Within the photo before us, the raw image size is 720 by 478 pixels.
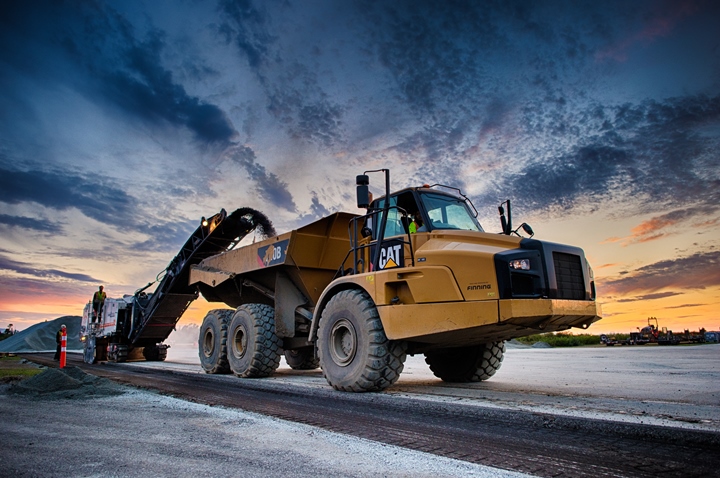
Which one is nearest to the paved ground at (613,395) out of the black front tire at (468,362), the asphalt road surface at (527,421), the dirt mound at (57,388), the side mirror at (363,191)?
the asphalt road surface at (527,421)

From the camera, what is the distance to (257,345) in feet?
32.7

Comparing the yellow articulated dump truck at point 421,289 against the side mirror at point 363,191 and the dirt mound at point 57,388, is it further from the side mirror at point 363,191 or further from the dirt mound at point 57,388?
the dirt mound at point 57,388

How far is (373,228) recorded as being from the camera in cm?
784

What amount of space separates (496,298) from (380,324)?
1.71m

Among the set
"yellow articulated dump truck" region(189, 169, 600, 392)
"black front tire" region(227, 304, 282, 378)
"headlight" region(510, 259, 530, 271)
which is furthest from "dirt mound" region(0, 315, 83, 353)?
"headlight" region(510, 259, 530, 271)

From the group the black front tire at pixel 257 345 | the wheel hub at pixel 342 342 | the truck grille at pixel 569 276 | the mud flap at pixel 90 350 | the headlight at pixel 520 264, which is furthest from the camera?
the mud flap at pixel 90 350

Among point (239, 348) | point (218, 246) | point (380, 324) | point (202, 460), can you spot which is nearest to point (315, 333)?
point (380, 324)

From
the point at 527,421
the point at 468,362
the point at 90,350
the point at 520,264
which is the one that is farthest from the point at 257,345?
the point at 90,350

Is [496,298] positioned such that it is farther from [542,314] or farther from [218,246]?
[218,246]

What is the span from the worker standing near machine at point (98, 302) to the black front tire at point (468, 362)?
15382 millimetres

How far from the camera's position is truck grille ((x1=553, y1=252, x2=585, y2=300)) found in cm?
632

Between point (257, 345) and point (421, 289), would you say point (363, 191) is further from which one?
point (257, 345)

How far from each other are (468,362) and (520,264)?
10.5 feet

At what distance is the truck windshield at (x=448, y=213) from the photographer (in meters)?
7.25
